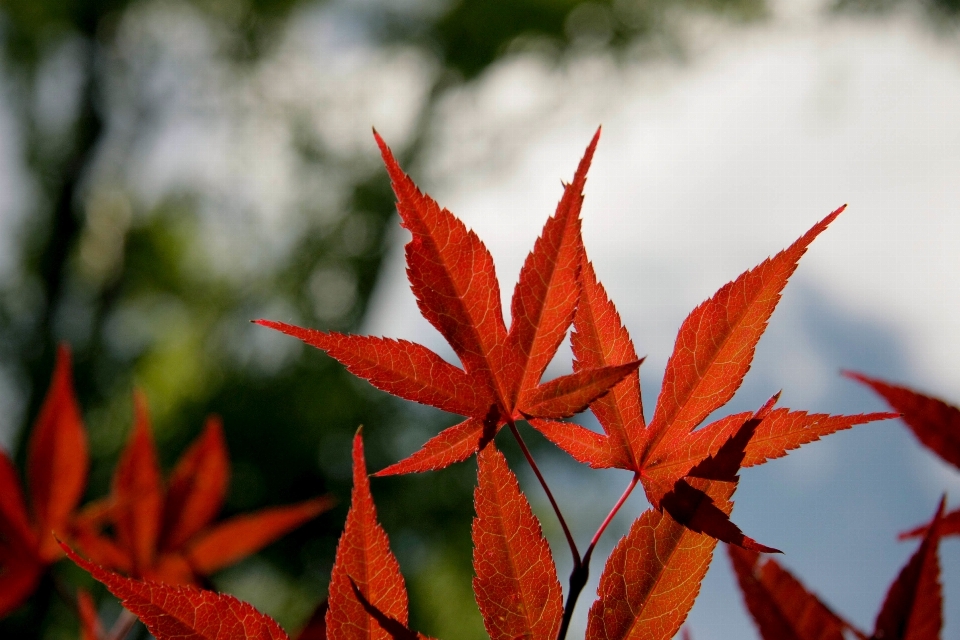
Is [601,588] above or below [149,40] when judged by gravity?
below

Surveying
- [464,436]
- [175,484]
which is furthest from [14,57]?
[464,436]

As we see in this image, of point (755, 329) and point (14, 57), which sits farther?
point (14, 57)

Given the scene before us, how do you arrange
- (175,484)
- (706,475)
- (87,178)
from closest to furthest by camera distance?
(706,475), (175,484), (87,178)

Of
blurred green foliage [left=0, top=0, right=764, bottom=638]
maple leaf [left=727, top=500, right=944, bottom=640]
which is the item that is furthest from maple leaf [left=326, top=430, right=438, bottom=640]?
blurred green foliage [left=0, top=0, right=764, bottom=638]

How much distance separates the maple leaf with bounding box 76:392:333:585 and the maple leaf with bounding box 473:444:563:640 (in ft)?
1.11

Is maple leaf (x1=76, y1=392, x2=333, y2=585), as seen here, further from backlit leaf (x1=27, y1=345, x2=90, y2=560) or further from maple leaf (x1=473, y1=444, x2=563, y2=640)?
maple leaf (x1=473, y1=444, x2=563, y2=640)

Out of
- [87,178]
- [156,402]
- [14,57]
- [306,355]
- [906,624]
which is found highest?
[14,57]

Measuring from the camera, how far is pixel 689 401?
0.22 metres

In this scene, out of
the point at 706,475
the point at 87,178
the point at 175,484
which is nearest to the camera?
the point at 706,475

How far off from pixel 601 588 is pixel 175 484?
499 mm

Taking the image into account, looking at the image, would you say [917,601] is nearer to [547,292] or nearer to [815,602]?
[815,602]

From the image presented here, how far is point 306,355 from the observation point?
3979 millimetres

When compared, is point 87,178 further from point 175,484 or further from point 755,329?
point 755,329

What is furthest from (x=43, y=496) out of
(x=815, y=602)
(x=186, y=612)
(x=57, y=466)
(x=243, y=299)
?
(x=243, y=299)
